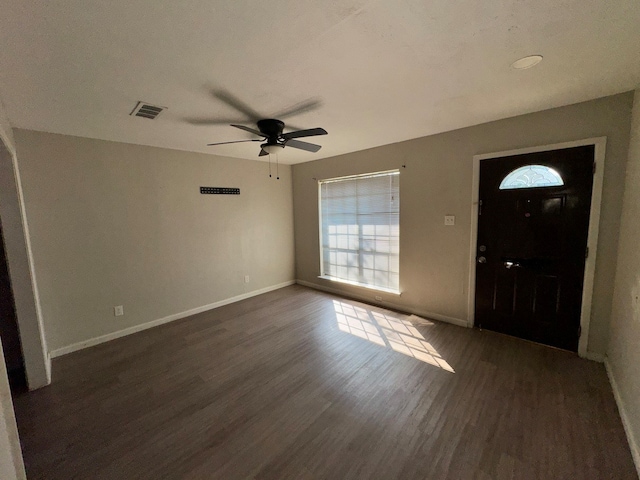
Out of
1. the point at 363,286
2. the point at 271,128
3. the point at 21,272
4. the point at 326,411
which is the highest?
the point at 271,128

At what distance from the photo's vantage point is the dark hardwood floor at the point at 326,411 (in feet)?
5.07

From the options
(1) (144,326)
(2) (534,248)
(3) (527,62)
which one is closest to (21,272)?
(1) (144,326)

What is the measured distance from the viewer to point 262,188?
Answer: 4.76 m

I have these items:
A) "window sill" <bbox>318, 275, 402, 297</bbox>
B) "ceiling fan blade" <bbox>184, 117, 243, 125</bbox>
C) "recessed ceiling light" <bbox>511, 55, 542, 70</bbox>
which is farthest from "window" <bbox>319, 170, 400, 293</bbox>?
"ceiling fan blade" <bbox>184, 117, 243, 125</bbox>

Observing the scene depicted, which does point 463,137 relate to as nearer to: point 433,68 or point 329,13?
point 433,68

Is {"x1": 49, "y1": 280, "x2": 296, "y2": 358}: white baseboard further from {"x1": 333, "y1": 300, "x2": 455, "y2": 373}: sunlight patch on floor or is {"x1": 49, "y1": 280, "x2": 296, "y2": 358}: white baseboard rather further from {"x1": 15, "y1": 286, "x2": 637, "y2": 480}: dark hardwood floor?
{"x1": 333, "y1": 300, "x2": 455, "y2": 373}: sunlight patch on floor

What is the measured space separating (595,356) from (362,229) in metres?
3.07

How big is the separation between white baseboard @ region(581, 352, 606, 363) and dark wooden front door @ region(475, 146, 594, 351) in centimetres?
13

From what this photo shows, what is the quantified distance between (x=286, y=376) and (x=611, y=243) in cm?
337

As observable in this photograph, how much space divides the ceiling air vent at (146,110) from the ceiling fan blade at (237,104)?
2.10 ft

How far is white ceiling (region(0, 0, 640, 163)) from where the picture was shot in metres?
1.24

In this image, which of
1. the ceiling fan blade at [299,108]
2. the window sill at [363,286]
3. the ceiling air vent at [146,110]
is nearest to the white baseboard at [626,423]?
the window sill at [363,286]

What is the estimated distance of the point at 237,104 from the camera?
2.23 m

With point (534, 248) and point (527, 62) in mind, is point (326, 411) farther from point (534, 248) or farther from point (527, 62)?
point (527, 62)
